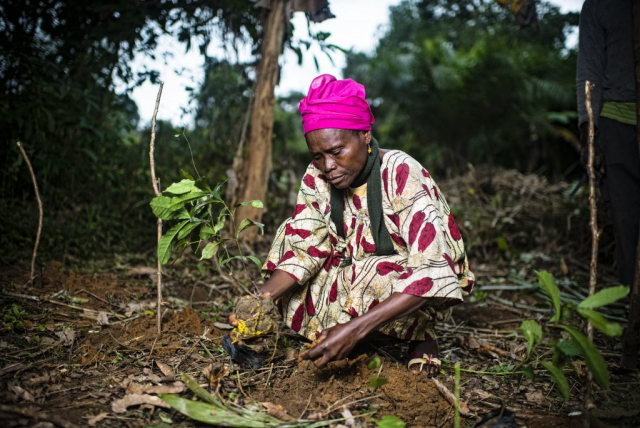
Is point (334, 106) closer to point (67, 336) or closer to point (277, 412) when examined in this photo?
point (277, 412)

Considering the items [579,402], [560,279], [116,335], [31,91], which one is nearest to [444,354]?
[579,402]

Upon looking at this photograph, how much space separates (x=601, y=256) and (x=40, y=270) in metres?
4.06

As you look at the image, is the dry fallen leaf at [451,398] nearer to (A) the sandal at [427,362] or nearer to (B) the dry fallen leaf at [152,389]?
(A) the sandal at [427,362]

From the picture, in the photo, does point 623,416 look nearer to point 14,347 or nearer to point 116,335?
point 116,335

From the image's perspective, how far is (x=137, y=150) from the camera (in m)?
4.30

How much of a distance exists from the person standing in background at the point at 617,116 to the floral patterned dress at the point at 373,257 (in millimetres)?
922

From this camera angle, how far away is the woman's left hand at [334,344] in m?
1.62

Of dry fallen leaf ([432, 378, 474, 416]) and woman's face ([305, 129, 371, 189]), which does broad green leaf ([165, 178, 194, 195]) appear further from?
dry fallen leaf ([432, 378, 474, 416])

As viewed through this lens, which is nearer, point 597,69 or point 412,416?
point 412,416

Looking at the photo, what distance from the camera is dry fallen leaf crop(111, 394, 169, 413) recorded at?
5.09ft

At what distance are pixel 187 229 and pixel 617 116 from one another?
213cm

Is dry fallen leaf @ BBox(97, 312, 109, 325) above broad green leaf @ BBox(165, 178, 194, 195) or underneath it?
underneath

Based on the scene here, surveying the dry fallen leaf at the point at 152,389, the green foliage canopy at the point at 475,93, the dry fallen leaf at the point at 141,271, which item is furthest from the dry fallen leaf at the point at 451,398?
the green foliage canopy at the point at 475,93

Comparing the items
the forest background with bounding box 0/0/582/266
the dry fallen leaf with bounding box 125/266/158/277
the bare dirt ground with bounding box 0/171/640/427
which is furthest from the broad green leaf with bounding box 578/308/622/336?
the dry fallen leaf with bounding box 125/266/158/277
